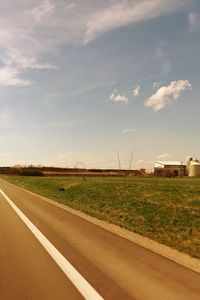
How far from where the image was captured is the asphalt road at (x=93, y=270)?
642 cm

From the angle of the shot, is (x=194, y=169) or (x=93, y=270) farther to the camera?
(x=194, y=169)

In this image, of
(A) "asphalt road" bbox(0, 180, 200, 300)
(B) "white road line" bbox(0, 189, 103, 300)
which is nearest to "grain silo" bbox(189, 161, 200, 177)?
(A) "asphalt road" bbox(0, 180, 200, 300)

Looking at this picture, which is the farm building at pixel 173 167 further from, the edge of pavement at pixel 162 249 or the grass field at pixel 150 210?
the edge of pavement at pixel 162 249

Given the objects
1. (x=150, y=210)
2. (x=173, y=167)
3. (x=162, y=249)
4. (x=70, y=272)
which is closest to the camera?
(x=70, y=272)

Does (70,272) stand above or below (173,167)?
below

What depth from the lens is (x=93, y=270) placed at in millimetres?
7973

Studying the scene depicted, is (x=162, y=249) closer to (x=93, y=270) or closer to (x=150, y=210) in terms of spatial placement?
(x=93, y=270)

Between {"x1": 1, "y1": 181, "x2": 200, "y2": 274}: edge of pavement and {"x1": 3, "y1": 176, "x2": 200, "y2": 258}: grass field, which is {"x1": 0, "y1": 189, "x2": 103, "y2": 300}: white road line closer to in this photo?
{"x1": 1, "y1": 181, "x2": 200, "y2": 274}: edge of pavement

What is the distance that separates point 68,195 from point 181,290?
33419 millimetres

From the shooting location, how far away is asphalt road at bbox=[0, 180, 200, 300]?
6418 mm

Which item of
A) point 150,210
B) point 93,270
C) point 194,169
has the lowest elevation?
point 93,270

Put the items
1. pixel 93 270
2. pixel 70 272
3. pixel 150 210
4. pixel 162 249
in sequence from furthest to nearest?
1. pixel 150 210
2. pixel 162 249
3. pixel 93 270
4. pixel 70 272

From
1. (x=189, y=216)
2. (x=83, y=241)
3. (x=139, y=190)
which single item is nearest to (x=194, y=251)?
(x=83, y=241)

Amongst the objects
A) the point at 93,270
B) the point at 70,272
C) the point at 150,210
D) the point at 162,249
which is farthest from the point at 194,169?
the point at 70,272
